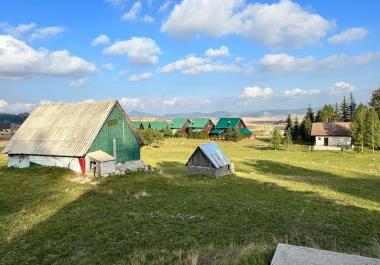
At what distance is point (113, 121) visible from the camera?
116 ft

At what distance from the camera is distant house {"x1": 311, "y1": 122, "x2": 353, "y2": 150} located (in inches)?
2751

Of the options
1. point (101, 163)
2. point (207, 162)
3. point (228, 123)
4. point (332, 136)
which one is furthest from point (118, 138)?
point (228, 123)

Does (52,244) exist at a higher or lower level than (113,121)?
lower

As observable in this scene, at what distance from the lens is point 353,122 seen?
66625mm

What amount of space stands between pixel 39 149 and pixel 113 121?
782cm

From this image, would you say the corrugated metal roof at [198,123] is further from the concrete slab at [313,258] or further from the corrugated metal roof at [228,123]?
the concrete slab at [313,258]

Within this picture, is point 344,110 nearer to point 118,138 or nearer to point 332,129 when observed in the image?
point 332,129

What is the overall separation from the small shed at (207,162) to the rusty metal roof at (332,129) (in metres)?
43.7

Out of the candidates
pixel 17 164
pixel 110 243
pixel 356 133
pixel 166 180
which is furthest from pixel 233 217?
pixel 356 133

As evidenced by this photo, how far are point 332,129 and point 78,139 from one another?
56637mm

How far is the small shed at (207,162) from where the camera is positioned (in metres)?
34.0

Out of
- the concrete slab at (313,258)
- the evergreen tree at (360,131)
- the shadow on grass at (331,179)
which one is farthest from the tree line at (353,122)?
the concrete slab at (313,258)

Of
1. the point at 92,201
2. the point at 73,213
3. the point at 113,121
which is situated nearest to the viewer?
the point at 73,213

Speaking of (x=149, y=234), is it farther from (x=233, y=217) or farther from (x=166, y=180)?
(x=166, y=180)
